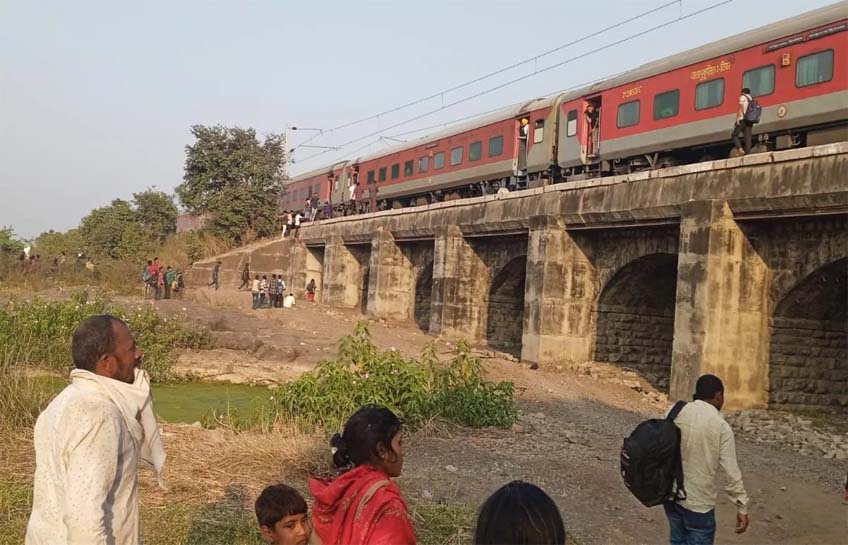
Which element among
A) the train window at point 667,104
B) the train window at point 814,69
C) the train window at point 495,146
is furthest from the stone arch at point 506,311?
the train window at point 814,69

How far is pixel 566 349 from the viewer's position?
17.7 metres

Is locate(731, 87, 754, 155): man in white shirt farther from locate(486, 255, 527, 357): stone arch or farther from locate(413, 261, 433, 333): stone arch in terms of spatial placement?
locate(413, 261, 433, 333): stone arch

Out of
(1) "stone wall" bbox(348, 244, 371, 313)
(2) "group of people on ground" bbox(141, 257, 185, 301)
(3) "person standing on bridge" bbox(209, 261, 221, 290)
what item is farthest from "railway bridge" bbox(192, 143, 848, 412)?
(3) "person standing on bridge" bbox(209, 261, 221, 290)

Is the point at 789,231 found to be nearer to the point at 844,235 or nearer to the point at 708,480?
the point at 844,235

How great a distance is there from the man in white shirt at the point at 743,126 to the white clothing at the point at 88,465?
13.0 meters

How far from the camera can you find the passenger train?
528 inches

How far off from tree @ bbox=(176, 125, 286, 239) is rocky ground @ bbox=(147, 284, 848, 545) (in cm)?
1739

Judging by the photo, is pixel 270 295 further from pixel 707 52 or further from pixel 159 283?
pixel 707 52

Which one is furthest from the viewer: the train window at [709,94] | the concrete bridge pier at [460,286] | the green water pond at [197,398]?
the concrete bridge pier at [460,286]

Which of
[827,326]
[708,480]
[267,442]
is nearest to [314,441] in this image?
[267,442]

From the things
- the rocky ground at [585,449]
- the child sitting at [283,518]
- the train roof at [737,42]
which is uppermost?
the train roof at [737,42]

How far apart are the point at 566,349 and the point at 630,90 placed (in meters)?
6.31

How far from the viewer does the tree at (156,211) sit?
4572 centimetres

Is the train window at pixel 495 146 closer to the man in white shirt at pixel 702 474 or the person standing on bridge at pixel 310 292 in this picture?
the person standing on bridge at pixel 310 292
